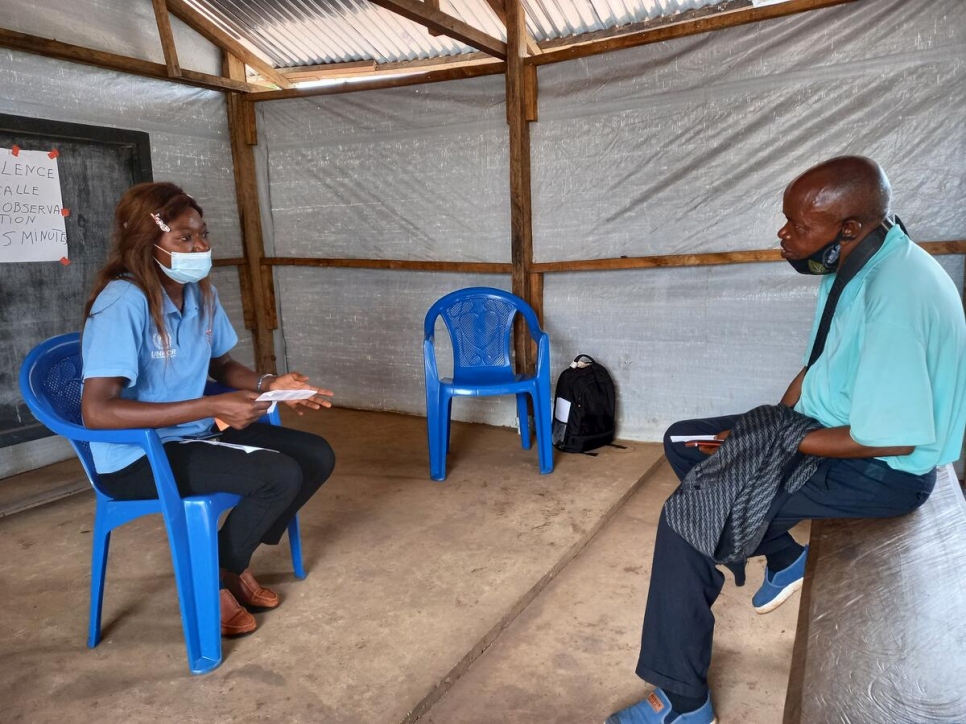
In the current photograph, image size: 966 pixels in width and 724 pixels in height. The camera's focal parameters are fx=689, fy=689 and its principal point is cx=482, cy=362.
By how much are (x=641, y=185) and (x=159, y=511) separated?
2618 mm

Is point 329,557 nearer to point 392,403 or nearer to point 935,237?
point 392,403

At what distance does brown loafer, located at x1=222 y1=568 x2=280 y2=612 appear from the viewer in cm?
208

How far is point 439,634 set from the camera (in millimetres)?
1968

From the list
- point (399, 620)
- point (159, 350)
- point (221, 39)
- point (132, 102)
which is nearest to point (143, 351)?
point (159, 350)

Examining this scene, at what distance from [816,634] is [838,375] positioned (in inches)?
23.3

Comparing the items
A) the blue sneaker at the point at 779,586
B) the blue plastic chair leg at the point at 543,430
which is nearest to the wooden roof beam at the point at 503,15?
the blue plastic chair leg at the point at 543,430

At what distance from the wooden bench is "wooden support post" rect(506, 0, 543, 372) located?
7.96 ft

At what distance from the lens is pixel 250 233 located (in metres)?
4.57

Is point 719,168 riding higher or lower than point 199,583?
higher

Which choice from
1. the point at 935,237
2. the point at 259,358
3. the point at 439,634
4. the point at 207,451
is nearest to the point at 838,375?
the point at 439,634

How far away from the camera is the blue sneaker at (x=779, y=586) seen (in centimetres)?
199

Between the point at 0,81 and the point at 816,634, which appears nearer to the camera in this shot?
the point at 816,634

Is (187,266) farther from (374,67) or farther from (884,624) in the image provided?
(374,67)

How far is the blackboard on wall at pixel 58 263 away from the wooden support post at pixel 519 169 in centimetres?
207
